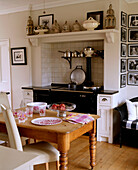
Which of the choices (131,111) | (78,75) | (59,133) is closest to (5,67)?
(78,75)

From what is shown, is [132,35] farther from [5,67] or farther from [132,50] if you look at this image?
[5,67]

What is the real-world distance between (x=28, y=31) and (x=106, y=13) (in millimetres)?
1702

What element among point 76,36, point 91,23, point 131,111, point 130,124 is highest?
point 91,23

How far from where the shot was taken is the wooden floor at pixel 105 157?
3113 millimetres

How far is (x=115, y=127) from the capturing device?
4203 millimetres

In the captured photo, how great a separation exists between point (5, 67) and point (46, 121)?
3.35 meters

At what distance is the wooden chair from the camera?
226cm

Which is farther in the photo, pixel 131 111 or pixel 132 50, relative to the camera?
pixel 132 50

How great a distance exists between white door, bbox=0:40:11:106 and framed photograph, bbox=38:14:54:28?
Answer: 3.54 feet

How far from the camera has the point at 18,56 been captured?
17.3 ft

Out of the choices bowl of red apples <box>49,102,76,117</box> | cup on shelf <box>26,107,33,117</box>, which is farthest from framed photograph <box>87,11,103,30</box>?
cup on shelf <box>26,107,33,117</box>

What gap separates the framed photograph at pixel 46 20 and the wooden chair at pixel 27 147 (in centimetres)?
281

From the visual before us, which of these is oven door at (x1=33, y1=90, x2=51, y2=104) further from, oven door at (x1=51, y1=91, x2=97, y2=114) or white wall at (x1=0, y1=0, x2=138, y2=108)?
white wall at (x1=0, y1=0, x2=138, y2=108)

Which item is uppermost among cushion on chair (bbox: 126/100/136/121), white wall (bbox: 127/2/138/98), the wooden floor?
white wall (bbox: 127/2/138/98)
